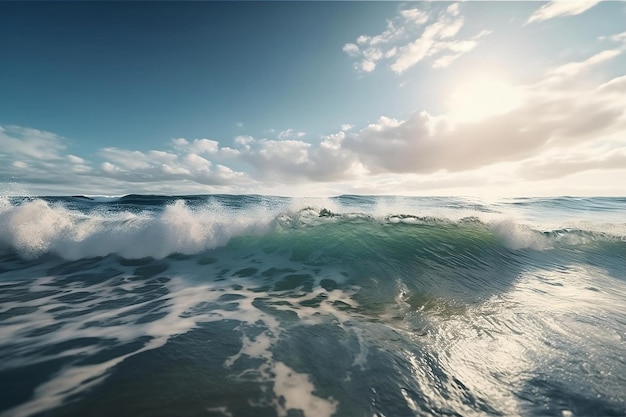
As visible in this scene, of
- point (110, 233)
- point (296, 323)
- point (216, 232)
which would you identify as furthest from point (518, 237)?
point (110, 233)

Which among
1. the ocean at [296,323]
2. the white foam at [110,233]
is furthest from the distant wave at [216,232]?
the ocean at [296,323]

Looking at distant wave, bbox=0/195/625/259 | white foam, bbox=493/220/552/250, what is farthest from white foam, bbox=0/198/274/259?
white foam, bbox=493/220/552/250

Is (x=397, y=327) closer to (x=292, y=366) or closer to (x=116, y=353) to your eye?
(x=292, y=366)

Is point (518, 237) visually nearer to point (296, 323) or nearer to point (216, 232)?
point (296, 323)

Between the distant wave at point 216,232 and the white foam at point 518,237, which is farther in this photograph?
the white foam at point 518,237

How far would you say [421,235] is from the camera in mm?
13086

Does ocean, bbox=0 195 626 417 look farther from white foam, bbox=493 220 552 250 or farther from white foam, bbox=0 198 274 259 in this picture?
white foam, bbox=493 220 552 250

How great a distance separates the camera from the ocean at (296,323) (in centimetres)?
342

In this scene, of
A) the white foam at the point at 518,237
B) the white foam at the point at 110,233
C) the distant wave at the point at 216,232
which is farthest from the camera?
the white foam at the point at 518,237

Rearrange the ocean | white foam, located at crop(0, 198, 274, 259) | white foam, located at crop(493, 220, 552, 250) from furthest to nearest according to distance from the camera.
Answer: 1. white foam, located at crop(493, 220, 552, 250)
2. white foam, located at crop(0, 198, 274, 259)
3. the ocean

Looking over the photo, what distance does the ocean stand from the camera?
3418mm

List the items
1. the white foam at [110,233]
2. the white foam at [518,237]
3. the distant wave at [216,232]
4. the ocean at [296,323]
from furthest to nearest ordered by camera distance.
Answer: the white foam at [518,237] < the distant wave at [216,232] < the white foam at [110,233] < the ocean at [296,323]

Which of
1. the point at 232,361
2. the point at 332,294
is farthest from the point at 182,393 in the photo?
the point at 332,294

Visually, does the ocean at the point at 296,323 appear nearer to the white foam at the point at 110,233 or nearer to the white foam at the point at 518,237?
the white foam at the point at 110,233
